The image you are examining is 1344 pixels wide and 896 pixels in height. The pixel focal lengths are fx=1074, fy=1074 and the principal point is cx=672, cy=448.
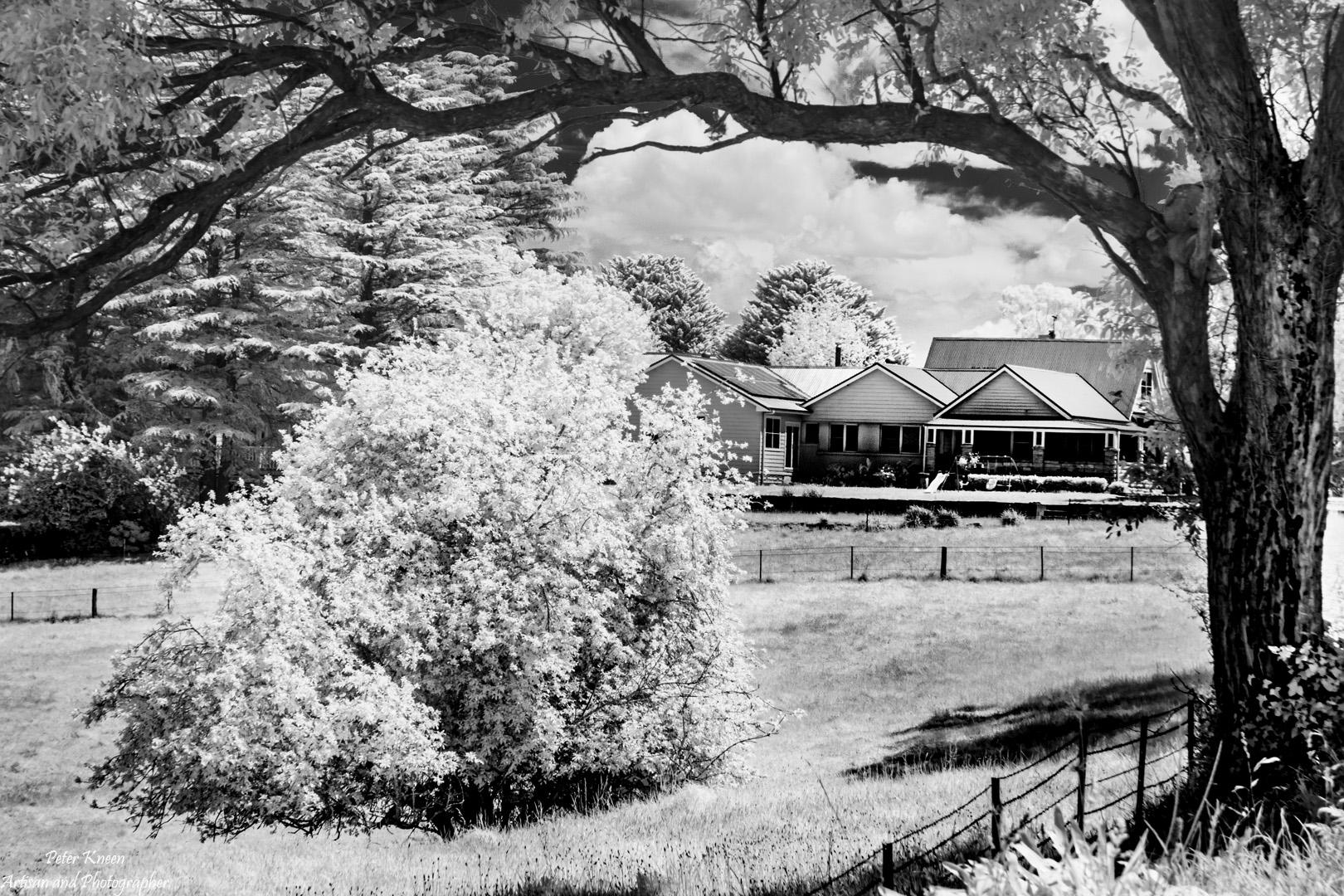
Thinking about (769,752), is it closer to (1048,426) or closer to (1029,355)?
(1048,426)

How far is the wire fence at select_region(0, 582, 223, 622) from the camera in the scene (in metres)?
25.8

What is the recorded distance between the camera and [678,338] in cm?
8169

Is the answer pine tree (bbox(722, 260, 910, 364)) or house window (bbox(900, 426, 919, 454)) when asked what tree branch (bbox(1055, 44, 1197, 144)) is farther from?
pine tree (bbox(722, 260, 910, 364))

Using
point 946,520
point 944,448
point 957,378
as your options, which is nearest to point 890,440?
point 944,448

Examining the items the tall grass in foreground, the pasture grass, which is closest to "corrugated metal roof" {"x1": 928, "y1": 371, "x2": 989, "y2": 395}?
the pasture grass

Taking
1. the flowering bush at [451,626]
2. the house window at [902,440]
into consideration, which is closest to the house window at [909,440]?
the house window at [902,440]

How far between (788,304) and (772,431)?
124 feet

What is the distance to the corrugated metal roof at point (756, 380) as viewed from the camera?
162 feet

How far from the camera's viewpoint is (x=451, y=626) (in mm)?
11180

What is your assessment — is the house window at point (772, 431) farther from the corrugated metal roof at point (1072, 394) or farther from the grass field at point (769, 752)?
the grass field at point (769, 752)

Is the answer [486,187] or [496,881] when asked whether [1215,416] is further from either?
[486,187]

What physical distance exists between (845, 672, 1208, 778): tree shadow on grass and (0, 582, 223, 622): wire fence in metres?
16.6

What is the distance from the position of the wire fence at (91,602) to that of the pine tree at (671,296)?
5447cm

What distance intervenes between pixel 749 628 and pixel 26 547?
74.7 ft
